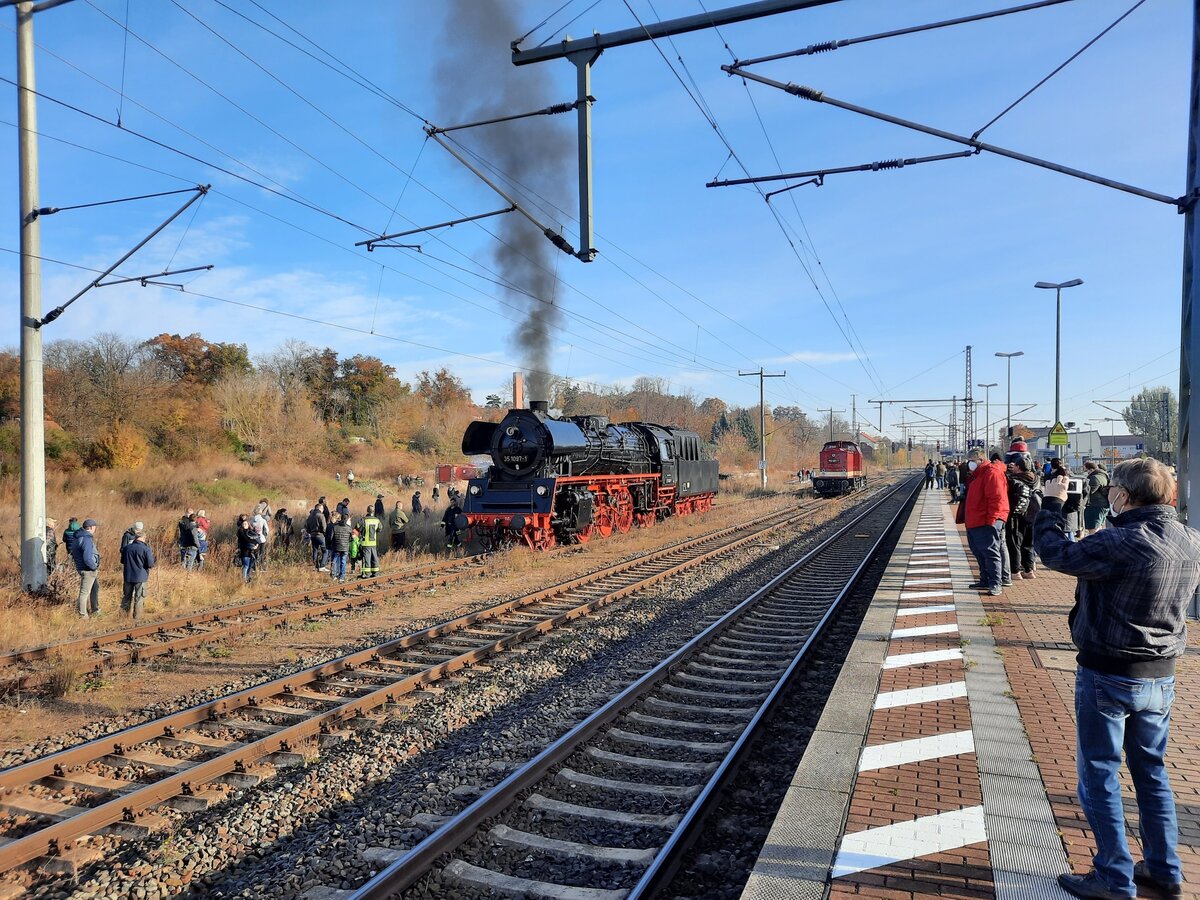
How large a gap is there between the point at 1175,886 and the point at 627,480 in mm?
18160

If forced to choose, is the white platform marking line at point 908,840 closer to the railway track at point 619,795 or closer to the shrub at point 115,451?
the railway track at point 619,795

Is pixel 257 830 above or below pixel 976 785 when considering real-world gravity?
below

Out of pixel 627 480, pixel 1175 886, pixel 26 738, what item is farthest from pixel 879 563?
pixel 26 738

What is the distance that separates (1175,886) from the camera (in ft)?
10.5

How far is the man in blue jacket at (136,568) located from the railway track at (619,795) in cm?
787

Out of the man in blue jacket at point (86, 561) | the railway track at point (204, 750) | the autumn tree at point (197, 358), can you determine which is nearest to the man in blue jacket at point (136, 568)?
the man in blue jacket at point (86, 561)

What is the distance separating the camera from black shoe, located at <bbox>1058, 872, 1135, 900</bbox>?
10.3ft

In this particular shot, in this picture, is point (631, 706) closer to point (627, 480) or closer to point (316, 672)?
point (316, 672)

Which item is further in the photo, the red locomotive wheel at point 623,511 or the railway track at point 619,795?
the red locomotive wheel at point 623,511

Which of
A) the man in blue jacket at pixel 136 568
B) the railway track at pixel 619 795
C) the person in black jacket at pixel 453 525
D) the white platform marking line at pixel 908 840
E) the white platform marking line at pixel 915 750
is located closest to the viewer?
the white platform marking line at pixel 908 840

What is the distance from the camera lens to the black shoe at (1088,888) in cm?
314

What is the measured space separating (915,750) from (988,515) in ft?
19.5

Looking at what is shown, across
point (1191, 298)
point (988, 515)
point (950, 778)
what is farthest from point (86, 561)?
point (1191, 298)

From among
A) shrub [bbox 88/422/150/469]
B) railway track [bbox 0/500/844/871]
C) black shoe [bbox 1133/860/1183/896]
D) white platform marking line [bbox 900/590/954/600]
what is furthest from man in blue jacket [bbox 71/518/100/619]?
shrub [bbox 88/422/150/469]
